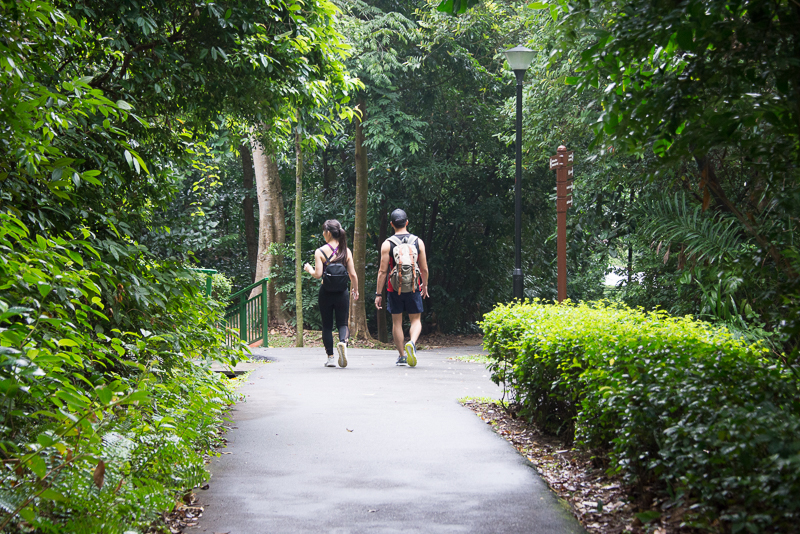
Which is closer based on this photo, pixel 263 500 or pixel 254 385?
pixel 263 500

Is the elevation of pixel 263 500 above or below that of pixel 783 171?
below

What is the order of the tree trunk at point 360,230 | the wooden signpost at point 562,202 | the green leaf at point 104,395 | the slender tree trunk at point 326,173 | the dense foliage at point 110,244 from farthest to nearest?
the slender tree trunk at point 326,173, the tree trunk at point 360,230, the wooden signpost at point 562,202, the dense foliage at point 110,244, the green leaf at point 104,395

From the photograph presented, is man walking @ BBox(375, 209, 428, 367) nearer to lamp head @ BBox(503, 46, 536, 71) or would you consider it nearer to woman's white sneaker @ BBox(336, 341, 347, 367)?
woman's white sneaker @ BBox(336, 341, 347, 367)

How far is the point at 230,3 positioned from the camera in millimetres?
6438

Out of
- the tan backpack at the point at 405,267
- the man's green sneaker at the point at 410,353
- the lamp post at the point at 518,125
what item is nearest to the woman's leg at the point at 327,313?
the tan backpack at the point at 405,267

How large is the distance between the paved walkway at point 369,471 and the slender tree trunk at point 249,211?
17.9 metres

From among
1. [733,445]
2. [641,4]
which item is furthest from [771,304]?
[641,4]

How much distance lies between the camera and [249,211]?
26.5 metres

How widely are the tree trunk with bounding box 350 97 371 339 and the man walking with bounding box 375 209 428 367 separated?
24.7 feet

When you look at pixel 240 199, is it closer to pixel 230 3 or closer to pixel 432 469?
pixel 230 3

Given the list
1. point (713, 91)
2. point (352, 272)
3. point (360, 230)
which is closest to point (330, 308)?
point (352, 272)

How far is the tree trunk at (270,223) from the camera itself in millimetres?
20391

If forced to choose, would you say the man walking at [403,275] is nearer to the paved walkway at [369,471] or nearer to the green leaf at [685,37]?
the paved walkway at [369,471]

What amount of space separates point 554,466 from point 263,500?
6.83ft
